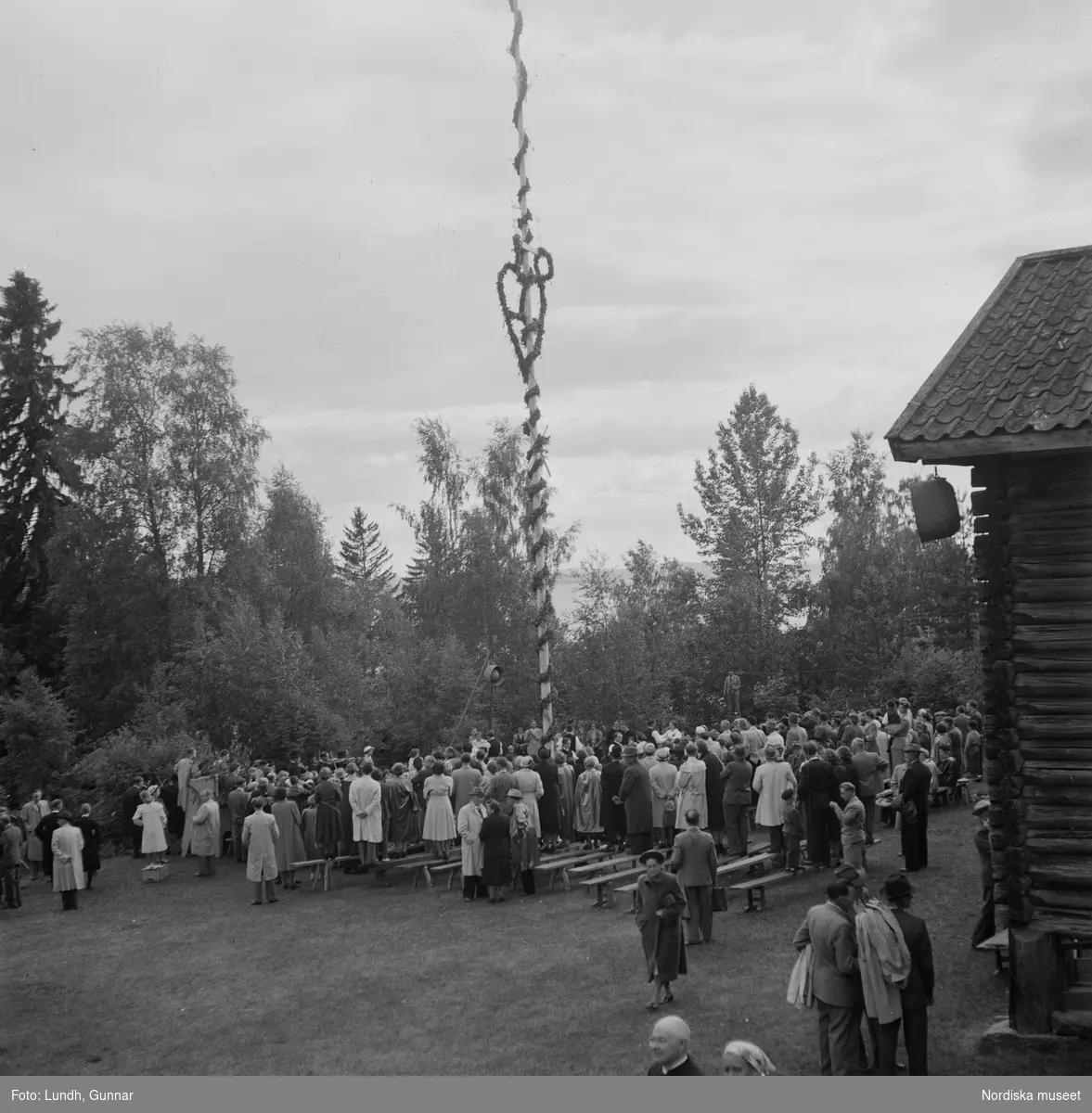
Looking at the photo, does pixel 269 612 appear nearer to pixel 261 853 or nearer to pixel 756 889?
pixel 261 853

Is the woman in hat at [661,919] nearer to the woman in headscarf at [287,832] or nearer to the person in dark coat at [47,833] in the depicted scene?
the woman in headscarf at [287,832]

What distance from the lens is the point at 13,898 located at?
71.1ft

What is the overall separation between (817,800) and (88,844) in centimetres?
1327

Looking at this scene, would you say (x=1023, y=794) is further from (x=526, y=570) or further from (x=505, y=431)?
(x=505, y=431)

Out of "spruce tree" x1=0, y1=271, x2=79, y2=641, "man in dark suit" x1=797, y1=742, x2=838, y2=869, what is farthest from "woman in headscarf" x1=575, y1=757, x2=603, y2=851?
"spruce tree" x1=0, y1=271, x2=79, y2=641

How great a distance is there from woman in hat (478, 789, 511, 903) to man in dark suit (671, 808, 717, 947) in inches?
176

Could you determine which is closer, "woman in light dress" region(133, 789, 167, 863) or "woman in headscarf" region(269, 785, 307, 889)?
"woman in headscarf" region(269, 785, 307, 889)

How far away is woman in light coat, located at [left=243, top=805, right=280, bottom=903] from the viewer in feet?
65.9

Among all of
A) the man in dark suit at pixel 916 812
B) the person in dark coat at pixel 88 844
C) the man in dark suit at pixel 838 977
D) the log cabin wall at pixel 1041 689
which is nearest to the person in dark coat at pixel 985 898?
the log cabin wall at pixel 1041 689

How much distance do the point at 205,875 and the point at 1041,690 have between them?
17.2m

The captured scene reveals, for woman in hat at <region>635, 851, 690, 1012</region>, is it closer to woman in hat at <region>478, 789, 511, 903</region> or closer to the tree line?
woman in hat at <region>478, 789, 511, 903</region>

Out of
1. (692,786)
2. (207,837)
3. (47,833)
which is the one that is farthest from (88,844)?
(692,786)

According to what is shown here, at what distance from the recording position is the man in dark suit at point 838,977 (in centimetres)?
982

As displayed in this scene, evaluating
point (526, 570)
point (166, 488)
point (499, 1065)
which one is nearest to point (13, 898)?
point (499, 1065)
